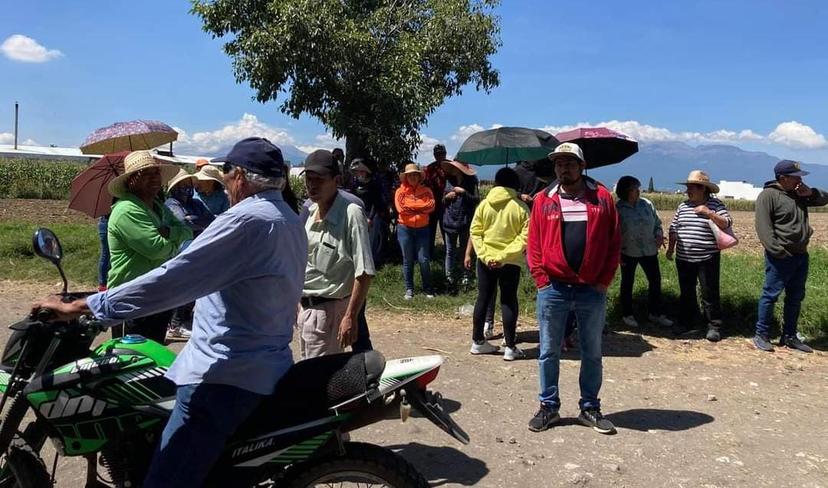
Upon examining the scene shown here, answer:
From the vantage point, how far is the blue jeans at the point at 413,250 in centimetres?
893

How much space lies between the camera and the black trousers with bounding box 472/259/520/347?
642 centimetres

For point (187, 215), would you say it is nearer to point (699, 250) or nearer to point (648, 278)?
point (648, 278)

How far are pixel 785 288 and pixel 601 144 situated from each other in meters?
2.71

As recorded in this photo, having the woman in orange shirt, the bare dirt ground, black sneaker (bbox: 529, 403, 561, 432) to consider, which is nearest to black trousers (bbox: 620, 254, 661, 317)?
the bare dirt ground

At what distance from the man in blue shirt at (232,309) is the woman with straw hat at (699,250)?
20.4ft

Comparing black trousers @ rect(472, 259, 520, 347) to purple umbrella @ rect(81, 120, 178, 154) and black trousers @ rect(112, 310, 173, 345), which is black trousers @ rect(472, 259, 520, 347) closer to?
black trousers @ rect(112, 310, 173, 345)

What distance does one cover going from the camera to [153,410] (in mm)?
2590

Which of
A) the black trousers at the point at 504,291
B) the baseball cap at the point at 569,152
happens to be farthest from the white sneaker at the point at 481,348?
the baseball cap at the point at 569,152

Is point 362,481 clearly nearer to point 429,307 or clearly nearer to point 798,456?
point 798,456

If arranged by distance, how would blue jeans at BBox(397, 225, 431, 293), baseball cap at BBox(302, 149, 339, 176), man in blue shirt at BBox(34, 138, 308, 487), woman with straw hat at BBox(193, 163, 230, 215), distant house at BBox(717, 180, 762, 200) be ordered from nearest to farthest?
man in blue shirt at BBox(34, 138, 308, 487), baseball cap at BBox(302, 149, 339, 176), woman with straw hat at BBox(193, 163, 230, 215), blue jeans at BBox(397, 225, 431, 293), distant house at BBox(717, 180, 762, 200)

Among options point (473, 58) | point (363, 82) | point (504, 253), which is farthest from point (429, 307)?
point (473, 58)

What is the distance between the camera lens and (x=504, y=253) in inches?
249

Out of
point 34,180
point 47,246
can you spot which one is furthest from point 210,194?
point 34,180

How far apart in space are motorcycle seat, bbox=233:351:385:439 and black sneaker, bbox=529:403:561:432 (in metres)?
2.43
